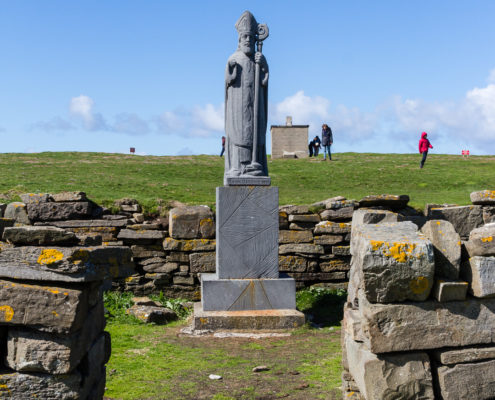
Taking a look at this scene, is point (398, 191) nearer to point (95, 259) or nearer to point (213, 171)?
point (213, 171)

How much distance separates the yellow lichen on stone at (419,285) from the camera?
11.7ft

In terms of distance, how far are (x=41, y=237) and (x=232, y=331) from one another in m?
5.25

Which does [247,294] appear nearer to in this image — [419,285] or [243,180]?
[243,180]

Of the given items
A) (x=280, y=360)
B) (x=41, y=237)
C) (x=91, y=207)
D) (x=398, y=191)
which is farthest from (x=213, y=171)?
(x=41, y=237)

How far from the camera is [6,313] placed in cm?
343

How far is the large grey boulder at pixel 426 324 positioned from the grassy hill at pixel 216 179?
8540mm

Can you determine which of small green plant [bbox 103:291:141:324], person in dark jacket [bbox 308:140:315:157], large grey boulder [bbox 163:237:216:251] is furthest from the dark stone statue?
person in dark jacket [bbox 308:140:315:157]

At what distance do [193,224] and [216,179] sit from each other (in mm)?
7877

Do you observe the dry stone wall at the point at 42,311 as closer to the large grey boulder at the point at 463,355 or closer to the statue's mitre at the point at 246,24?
the large grey boulder at the point at 463,355

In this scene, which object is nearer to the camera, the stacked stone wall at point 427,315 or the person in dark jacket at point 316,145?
the stacked stone wall at point 427,315

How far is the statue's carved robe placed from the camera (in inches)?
357

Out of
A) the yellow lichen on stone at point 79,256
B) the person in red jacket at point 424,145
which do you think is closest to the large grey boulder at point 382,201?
the yellow lichen on stone at point 79,256

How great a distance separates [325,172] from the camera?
2000cm

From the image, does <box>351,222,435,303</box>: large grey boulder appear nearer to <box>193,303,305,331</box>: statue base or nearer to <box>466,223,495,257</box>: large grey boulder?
<box>466,223,495,257</box>: large grey boulder
